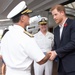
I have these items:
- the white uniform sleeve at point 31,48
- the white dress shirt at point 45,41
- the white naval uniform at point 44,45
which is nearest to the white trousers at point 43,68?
the white naval uniform at point 44,45

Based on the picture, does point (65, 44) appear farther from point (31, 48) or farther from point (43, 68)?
point (43, 68)

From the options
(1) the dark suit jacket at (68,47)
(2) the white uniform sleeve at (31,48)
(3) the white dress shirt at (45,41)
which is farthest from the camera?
(3) the white dress shirt at (45,41)

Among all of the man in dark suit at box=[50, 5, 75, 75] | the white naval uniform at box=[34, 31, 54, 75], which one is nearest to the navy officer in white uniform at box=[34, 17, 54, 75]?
the white naval uniform at box=[34, 31, 54, 75]

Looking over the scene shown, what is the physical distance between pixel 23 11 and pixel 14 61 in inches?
18.5

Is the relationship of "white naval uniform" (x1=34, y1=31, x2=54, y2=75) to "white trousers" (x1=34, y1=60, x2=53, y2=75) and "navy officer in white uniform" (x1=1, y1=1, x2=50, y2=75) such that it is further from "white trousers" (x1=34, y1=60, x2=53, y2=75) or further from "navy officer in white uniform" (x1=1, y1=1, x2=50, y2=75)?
"navy officer in white uniform" (x1=1, y1=1, x2=50, y2=75)

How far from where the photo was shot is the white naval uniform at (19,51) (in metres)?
1.78

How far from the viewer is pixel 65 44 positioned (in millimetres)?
2178

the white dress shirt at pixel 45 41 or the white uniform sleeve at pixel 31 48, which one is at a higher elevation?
the white uniform sleeve at pixel 31 48

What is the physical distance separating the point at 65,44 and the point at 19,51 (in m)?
0.59

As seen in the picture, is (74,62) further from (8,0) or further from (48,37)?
(8,0)

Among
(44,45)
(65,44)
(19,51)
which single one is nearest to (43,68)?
(44,45)

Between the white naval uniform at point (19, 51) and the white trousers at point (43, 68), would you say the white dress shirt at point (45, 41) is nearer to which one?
the white trousers at point (43, 68)

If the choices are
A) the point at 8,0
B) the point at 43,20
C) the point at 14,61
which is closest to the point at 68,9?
the point at 8,0

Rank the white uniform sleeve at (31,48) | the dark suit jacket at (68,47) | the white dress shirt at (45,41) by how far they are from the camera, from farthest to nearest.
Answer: the white dress shirt at (45,41), the dark suit jacket at (68,47), the white uniform sleeve at (31,48)
